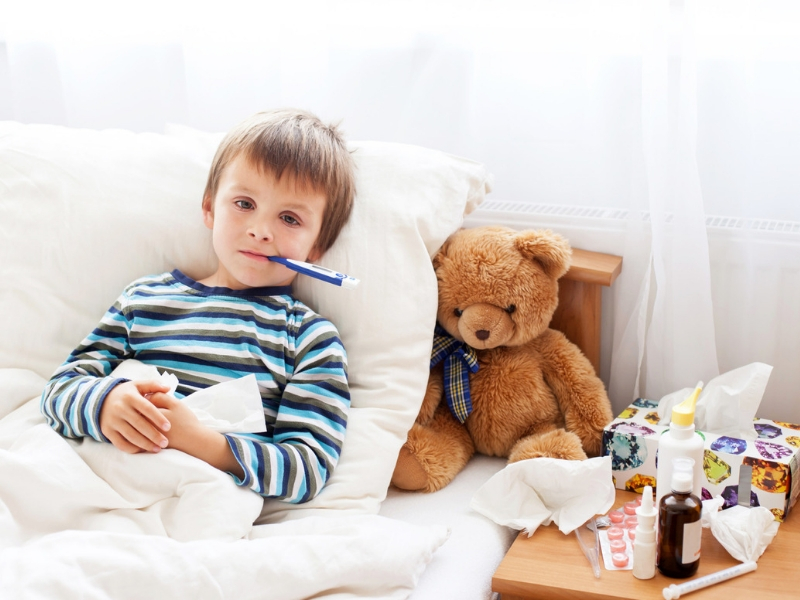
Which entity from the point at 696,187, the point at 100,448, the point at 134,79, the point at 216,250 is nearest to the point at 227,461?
the point at 100,448

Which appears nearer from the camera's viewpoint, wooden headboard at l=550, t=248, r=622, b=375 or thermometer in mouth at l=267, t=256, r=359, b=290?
thermometer in mouth at l=267, t=256, r=359, b=290

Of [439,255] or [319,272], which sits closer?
[319,272]

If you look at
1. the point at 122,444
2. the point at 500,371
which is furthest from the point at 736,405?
the point at 122,444

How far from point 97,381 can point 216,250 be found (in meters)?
0.24

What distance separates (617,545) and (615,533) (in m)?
0.03

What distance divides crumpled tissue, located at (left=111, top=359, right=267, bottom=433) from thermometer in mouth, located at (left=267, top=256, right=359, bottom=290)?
15cm

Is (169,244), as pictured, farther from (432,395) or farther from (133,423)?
(432,395)

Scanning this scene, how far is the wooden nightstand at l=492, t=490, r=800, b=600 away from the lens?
0.95 metres

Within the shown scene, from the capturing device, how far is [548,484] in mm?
1120

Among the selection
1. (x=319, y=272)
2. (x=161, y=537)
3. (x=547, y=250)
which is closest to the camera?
(x=161, y=537)

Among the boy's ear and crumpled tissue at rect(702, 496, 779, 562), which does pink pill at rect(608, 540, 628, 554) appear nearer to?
crumpled tissue at rect(702, 496, 779, 562)

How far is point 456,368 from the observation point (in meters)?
Result: 1.28

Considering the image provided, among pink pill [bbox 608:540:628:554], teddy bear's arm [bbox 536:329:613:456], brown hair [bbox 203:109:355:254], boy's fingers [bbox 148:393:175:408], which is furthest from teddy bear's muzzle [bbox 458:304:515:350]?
boy's fingers [bbox 148:393:175:408]

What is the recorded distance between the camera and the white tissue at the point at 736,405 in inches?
45.9
